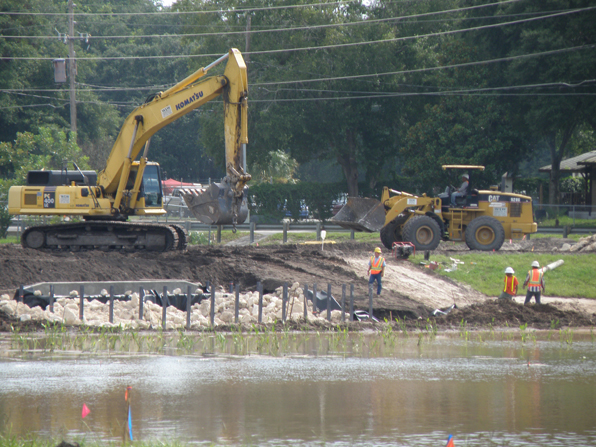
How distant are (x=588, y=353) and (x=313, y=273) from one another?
9.10 metres

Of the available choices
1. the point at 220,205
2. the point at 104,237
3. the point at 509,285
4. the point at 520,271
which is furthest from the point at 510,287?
the point at 104,237

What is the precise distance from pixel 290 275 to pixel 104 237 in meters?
6.89

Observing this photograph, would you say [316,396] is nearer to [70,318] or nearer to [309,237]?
[70,318]

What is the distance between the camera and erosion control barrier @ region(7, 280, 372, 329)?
16.4 meters

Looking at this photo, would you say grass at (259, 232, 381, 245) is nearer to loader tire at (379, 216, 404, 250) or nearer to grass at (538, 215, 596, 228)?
loader tire at (379, 216, 404, 250)

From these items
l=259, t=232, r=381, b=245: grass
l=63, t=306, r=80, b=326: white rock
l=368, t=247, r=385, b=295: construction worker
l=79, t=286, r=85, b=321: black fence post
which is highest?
l=259, t=232, r=381, b=245: grass

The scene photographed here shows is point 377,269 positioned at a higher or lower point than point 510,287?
higher

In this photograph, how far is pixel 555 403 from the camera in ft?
33.5

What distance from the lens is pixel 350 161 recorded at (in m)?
49.4

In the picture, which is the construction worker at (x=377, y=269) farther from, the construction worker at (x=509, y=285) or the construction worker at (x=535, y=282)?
the construction worker at (x=535, y=282)

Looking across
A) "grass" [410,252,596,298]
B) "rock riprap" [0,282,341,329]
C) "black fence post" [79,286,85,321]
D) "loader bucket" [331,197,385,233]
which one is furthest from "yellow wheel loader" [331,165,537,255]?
"black fence post" [79,286,85,321]

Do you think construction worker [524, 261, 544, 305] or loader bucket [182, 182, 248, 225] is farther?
loader bucket [182, 182, 248, 225]

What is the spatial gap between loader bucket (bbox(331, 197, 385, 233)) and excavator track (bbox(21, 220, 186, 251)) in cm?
604

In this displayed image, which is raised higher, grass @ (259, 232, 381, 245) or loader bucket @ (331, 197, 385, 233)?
loader bucket @ (331, 197, 385, 233)
